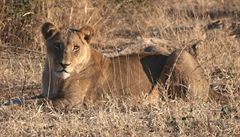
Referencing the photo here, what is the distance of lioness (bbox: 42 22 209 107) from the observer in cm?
699

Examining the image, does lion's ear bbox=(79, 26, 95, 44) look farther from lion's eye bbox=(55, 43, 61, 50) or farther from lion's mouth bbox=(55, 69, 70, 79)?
lion's mouth bbox=(55, 69, 70, 79)

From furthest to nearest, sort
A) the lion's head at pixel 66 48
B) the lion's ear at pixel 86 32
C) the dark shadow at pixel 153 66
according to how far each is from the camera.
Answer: the dark shadow at pixel 153 66 → the lion's ear at pixel 86 32 → the lion's head at pixel 66 48

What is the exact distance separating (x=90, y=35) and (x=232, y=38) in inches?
150

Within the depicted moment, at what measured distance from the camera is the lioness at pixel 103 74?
6.99m

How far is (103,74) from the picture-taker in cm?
735

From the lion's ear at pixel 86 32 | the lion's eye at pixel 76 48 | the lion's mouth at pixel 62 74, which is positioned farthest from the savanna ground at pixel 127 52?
the lion's ear at pixel 86 32

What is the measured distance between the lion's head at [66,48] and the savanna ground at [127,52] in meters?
0.50

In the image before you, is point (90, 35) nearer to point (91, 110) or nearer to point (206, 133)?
point (91, 110)

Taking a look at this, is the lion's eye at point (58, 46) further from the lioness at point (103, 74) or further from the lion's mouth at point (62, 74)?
the lion's mouth at point (62, 74)

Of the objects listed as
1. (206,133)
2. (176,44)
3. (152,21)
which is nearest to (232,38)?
(176,44)

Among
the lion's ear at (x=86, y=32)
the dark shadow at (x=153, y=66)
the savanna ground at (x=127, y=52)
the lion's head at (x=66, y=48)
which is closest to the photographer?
the savanna ground at (x=127, y=52)

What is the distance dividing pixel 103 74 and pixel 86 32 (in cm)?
47

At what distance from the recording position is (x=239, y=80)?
7.66 metres

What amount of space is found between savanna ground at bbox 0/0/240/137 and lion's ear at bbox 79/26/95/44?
0.83 m
